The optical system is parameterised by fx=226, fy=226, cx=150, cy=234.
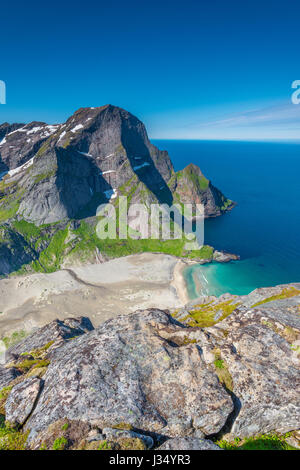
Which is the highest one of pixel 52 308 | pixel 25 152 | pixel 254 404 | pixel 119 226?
pixel 25 152

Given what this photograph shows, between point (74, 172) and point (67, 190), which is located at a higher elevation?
point (74, 172)

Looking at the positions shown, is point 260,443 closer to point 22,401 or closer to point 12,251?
point 22,401

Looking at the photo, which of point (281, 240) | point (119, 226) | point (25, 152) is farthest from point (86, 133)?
point (281, 240)

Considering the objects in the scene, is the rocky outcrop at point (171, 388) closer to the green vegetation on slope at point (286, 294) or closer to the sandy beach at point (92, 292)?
the green vegetation on slope at point (286, 294)

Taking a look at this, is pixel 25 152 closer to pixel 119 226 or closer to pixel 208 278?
pixel 119 226

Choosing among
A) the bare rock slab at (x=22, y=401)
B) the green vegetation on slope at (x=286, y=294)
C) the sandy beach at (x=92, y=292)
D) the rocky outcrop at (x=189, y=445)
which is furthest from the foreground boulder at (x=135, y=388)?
the sandy beach at (x=92, y=292)

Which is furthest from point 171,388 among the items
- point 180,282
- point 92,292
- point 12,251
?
point 12,251
